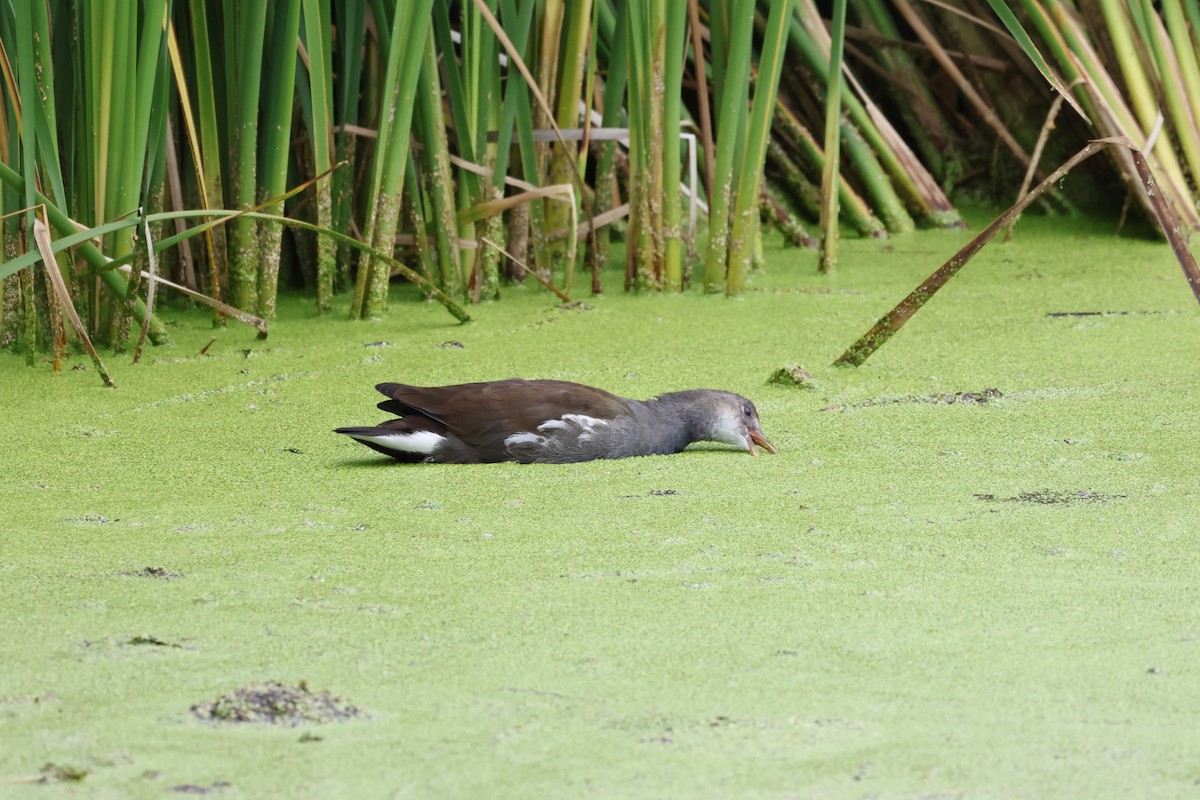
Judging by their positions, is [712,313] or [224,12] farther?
[712,313]

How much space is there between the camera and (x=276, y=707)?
1587 millimetres

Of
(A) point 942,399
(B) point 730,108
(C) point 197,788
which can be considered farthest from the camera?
(B) point 730,108

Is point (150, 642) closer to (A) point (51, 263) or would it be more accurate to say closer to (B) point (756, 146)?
(A) point (51, 263)

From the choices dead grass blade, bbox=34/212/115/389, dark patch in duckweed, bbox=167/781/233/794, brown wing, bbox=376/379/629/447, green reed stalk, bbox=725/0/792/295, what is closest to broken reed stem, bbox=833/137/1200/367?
green reed stalk, bbox=725/0/792/295

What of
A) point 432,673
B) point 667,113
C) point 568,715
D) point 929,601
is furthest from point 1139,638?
point 667,113

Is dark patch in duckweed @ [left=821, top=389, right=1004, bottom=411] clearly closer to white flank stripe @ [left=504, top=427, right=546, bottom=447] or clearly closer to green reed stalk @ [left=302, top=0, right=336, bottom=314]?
white flank stripe @ [left=504, top=427, right=546, bottom=447]

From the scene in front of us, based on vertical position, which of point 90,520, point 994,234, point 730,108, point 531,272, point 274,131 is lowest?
point 90,520

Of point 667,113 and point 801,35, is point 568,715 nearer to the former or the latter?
point 667,113

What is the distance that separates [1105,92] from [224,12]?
2704 millimetres

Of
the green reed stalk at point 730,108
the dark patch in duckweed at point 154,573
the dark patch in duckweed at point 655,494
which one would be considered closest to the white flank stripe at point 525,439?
the dark patch in duckweed at point 655,494

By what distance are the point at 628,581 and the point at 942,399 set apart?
1.48 meters

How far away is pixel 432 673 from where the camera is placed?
1.72 m

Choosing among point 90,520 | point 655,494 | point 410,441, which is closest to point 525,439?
point 410,441

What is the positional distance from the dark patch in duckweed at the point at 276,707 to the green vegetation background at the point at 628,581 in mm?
24
